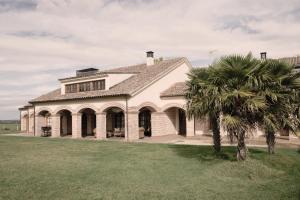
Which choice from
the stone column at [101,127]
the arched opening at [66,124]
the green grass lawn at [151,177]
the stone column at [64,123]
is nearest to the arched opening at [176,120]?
the stone column at [101,127]

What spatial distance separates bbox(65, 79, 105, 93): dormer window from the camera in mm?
26891

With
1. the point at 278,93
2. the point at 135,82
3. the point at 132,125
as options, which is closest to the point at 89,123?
the point at 135,82

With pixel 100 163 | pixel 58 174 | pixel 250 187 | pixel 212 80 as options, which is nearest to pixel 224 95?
pixel 212 80

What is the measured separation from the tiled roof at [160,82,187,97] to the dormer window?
5.40m

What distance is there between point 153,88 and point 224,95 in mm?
14475

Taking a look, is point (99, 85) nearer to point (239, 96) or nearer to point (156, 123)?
point (156, 123)

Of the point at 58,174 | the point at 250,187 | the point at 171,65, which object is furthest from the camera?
the point at 171,65

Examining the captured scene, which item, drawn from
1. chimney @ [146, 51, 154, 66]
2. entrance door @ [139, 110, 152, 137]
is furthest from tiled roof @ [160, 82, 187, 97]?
chimney @ [146, 51, 154, 66]

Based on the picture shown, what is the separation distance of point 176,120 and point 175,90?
305 cm

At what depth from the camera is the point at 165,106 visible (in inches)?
1013

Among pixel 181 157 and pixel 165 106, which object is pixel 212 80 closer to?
pixel 181 157

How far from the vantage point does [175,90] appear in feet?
84.8

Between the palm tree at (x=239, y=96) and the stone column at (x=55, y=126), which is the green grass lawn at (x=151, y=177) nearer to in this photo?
the palm tree at (x=239, y=96)

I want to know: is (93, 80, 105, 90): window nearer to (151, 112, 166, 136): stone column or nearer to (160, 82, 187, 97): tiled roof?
(151, 112, 166, 136): stone column
